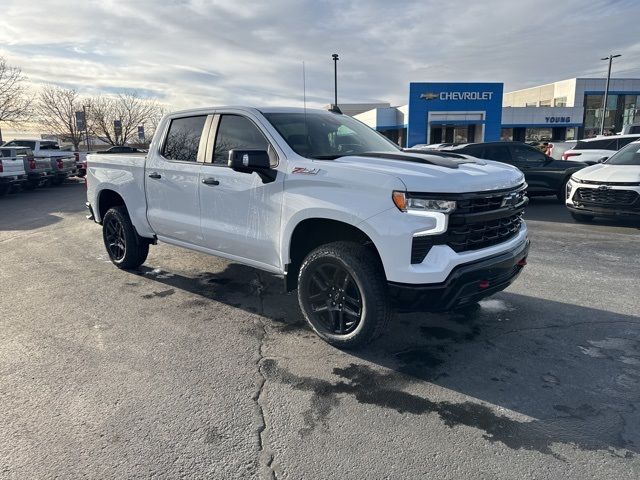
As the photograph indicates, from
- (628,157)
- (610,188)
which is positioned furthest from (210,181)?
(628,157)

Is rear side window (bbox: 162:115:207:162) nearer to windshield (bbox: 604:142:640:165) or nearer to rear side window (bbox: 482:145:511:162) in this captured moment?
windshield (bbox: 604:142:640:165)

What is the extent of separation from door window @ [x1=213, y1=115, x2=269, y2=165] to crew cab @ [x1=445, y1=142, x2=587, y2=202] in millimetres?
7867

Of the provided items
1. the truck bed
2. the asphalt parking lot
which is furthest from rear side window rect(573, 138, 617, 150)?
the truck bed

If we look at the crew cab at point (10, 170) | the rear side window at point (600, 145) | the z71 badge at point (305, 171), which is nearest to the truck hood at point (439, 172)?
the z71 badge at point (305, 171)

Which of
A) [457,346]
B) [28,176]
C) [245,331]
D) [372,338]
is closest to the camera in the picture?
[372,338]

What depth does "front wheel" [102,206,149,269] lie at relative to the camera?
5.92 metres

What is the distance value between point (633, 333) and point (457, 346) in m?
1.55

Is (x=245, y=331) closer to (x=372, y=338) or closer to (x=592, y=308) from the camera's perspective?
(x=372, y=338)

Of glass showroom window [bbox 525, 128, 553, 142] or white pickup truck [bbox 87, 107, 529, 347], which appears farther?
glass showroom window [bbox 525, 128, 553, 142]

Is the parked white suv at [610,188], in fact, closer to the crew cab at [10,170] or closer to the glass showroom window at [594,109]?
the crew cab at [10,170]

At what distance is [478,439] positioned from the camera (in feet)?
8.79

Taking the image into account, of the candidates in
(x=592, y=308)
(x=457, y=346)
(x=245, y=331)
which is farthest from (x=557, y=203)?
(x=245, y=331)

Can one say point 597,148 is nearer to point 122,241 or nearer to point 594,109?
point 122,241

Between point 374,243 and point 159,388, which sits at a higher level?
point 374,243
